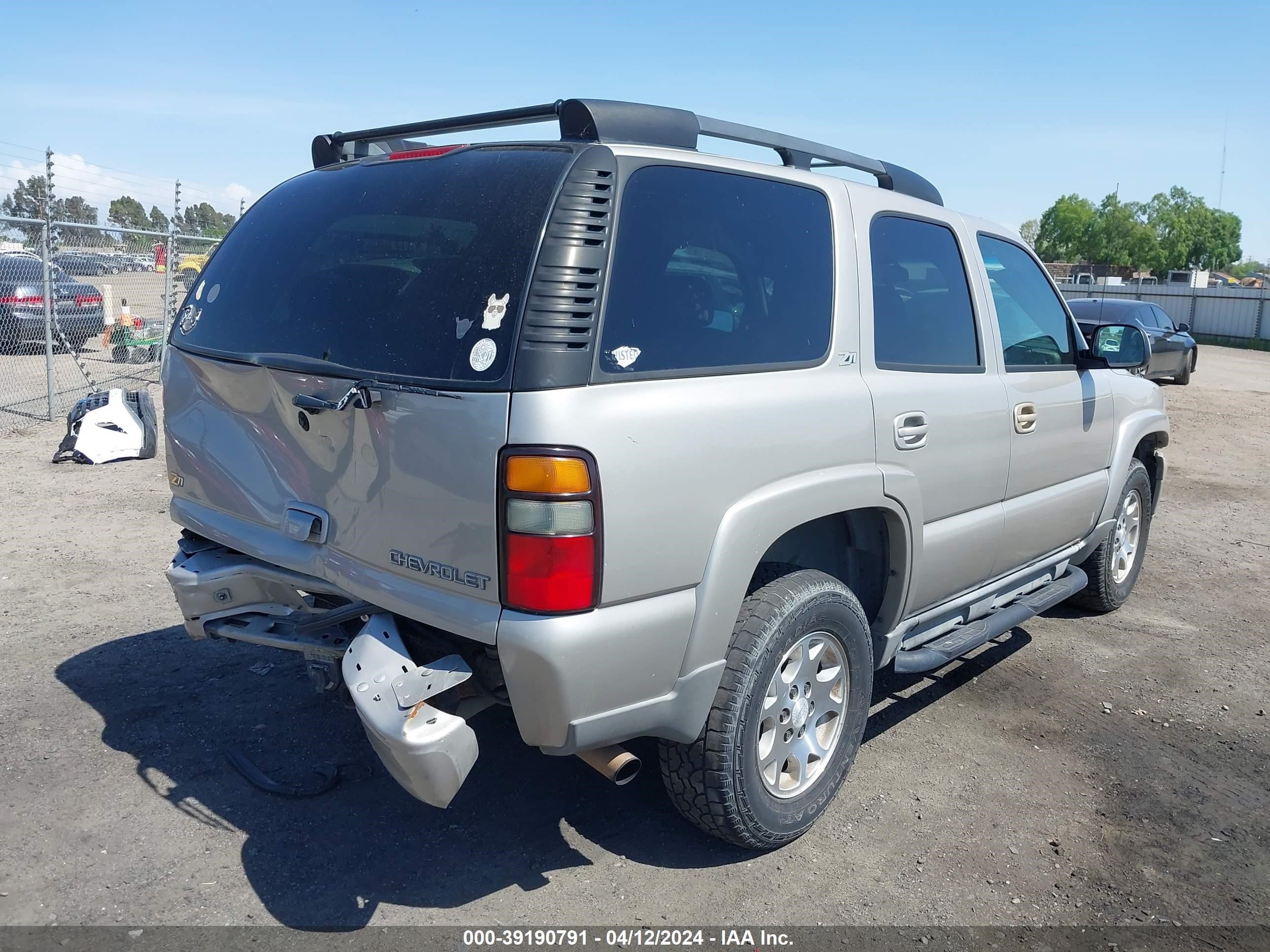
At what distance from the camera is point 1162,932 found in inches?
118

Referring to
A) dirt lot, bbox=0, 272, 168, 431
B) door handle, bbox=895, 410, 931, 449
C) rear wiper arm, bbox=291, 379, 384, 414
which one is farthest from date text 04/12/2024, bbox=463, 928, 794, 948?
dirt lot, bbox=0, 272, 168, 431

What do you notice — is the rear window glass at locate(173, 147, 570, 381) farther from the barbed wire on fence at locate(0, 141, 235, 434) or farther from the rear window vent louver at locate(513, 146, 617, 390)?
the barbed wire on fence at locate(0, 141, 235, 434)

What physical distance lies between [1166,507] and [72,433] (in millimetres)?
9344

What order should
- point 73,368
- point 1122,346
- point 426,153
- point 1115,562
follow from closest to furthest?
1. point 426,153
2. point 1122,346
3. point 1115,562
4. point 73,368

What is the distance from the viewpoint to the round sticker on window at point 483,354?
260 cm

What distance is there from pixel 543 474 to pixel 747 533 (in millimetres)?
695

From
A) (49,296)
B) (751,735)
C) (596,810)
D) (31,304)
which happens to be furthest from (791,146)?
(31,304)

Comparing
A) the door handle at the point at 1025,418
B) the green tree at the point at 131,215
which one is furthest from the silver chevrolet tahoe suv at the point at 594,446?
the green tree at the point at 131,215

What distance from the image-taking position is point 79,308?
13.6 m

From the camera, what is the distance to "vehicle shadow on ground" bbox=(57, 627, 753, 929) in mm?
3104

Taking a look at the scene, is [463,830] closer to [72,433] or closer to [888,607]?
[888,607]

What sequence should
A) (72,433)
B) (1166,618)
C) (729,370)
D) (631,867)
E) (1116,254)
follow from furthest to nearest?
1. (1116,254)
2. (72,433)
3. (1166,618)
4. (631,867)
5. (729,370)

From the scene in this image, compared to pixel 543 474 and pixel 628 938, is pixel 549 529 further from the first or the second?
pixel 628 938

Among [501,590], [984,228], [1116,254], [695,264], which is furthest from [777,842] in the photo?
[1116,254]
